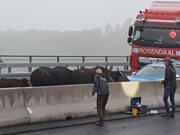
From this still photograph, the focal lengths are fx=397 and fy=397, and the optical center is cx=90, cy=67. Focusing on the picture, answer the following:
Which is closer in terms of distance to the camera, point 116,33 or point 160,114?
point 160,114

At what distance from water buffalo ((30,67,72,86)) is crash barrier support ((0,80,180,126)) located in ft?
7.67

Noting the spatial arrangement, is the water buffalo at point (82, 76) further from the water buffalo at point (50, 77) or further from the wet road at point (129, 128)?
the wet road at point (129, 128)

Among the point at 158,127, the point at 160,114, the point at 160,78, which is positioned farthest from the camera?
the point at 160,78

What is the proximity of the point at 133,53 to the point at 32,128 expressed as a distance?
1155 centimetres

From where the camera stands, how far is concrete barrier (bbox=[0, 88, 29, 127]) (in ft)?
30.2

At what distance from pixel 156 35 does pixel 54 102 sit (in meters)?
9.94

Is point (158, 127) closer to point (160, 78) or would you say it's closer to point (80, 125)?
point (80, 125)

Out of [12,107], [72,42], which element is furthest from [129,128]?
[72,42]

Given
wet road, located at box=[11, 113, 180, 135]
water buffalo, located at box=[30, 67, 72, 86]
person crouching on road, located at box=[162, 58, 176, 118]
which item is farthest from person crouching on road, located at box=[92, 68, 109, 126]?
water buffalo, located at box=[30, 67, 72, 86]

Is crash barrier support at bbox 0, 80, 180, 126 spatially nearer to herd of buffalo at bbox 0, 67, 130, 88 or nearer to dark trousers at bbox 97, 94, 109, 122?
dark trousers at bbox 97, 94, 109, 122

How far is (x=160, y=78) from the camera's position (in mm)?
13945

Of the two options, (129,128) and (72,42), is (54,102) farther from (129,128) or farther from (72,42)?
(72,42)

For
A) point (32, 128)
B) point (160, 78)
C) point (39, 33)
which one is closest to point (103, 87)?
point (32, 128)

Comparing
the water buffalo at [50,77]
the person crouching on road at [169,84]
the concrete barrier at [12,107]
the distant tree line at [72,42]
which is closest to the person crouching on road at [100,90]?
the concrete barrier at [12,107]
